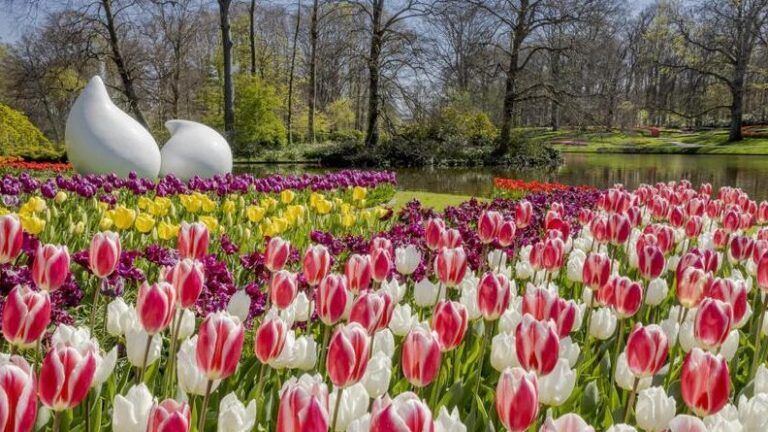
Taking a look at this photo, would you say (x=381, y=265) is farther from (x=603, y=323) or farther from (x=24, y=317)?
(x=24, y=317)

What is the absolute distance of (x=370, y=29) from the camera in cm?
2642

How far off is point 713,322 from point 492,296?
669mm

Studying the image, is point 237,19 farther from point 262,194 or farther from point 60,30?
point 262,194

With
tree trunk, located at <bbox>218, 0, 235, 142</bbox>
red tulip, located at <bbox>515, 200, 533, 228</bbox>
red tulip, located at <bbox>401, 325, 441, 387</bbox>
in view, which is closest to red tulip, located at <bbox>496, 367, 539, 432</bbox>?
red tulip, located at <bbox>401, 325, 441, 387</bbox>

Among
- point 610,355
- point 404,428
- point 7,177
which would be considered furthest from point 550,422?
point 7,177

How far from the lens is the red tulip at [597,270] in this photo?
8.89ft

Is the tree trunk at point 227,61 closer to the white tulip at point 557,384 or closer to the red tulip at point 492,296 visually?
the red tulip at point 492,296

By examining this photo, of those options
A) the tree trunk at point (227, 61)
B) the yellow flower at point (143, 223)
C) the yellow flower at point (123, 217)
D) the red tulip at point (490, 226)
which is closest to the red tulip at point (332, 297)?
the red tulip at point (490, 226)

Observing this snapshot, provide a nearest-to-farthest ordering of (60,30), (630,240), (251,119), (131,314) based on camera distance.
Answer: (131,314)
(630,240)
(60,30)
(251,119)

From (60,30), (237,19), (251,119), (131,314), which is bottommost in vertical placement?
(131,314)

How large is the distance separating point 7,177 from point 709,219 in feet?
20.9

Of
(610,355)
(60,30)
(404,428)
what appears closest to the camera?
(404,428)

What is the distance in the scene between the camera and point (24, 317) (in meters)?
1.71

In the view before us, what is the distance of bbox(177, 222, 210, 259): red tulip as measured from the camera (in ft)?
9.29
